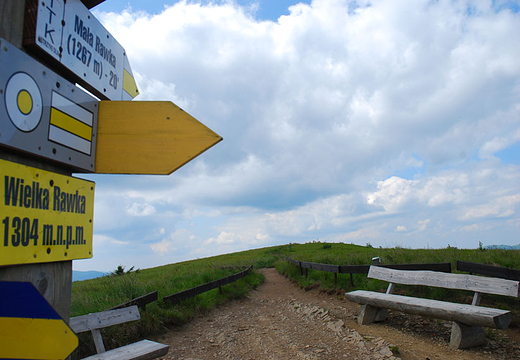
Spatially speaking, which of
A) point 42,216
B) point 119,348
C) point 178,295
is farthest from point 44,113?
point 178,295

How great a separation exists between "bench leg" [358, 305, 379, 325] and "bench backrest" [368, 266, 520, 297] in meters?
0.87

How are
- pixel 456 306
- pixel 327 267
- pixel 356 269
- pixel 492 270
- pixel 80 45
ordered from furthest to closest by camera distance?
1. pixel 327 267
2. pixel 356 269
3. pixel 492 270
4. pixel 456 306
5. pixel 80 45

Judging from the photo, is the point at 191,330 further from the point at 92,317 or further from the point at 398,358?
the point at 398,358

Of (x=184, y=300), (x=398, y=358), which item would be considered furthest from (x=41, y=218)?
(x=184, y=300)

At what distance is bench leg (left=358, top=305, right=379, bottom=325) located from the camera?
6.81 metres

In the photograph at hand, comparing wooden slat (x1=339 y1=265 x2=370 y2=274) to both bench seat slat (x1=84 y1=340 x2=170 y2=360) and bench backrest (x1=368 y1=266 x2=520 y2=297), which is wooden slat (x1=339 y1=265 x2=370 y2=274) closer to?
bench backrest (x1=368 y1=266 x2=520 y2=297)

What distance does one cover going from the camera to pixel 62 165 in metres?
2.30

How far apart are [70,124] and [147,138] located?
1.58 feet

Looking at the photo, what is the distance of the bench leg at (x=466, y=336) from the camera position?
5398 mm

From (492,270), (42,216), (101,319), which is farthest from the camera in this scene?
(492,270)

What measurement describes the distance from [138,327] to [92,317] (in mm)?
1736

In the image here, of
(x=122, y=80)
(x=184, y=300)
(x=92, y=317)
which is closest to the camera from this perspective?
(x=122, y=80)

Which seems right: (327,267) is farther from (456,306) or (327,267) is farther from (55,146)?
(55,146)

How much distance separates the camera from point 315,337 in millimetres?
6441
